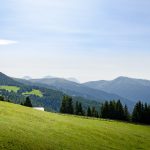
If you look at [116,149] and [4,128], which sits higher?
[4,128]

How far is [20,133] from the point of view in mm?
48438

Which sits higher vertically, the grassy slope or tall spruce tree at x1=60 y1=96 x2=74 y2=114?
tall spruce tree at x1=60 y1=96 x2=74 y2=114

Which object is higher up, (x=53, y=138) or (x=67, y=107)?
(x=67, y=107)

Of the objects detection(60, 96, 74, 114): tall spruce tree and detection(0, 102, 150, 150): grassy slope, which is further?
detection(60, 96, 74, 114): tall spruce tree

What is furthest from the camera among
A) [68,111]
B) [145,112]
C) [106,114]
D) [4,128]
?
[68,111]

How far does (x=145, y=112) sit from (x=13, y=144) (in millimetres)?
108498

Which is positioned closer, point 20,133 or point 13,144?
point 13,144

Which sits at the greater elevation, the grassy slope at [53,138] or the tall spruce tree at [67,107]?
the tall spruce tree at [67,107]

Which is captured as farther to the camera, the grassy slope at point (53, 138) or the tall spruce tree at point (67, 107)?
the tall spruce tree at point (67, 107)

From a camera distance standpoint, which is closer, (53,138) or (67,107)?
(53,138)

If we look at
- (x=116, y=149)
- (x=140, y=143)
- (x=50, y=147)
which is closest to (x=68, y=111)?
(x=140, y=143)

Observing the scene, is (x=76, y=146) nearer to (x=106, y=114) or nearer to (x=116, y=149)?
(x=116, y=149)

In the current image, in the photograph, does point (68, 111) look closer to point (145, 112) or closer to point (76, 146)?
point (145, 112)

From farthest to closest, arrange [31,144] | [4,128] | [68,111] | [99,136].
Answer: [68,111]
[99,136]
[4,128]
[31,144]
